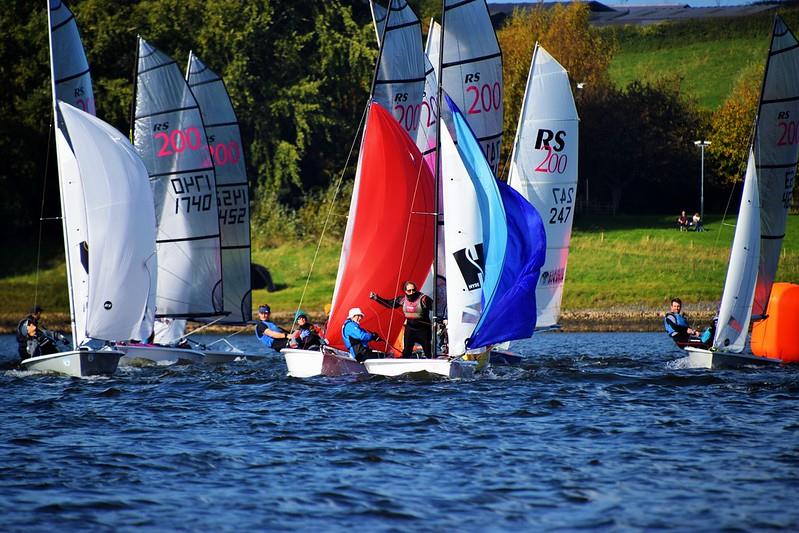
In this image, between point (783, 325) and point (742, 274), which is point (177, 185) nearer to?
point (742, 274)

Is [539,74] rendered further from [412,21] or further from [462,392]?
[462,392]

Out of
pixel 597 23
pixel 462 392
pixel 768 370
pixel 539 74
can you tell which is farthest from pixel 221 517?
pixel 597 23

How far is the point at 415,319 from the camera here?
23.4 metres

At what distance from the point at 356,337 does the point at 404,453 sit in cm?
685

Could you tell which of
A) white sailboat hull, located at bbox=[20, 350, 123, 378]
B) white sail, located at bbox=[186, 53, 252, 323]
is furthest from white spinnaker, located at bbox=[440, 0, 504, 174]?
white sailboat hull, located at bbox=[20, 350, 123, 378]

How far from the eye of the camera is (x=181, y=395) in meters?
23.2

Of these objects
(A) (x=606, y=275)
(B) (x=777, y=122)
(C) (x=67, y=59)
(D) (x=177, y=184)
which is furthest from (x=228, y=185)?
(A) (x=606, y=275)

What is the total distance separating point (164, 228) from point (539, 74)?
9484 mm

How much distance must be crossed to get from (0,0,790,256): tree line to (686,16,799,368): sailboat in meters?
28.6

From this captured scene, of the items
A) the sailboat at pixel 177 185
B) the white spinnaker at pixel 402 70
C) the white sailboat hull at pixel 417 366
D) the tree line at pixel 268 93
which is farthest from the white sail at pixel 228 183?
the tree line at pixel 268 93

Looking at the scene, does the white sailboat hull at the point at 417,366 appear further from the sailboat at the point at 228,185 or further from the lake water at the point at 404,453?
the sailboat at the point at 228,185

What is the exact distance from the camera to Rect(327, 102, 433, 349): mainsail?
24203 mm

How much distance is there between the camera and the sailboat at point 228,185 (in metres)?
32.8

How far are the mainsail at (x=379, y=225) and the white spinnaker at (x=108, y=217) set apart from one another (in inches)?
159
